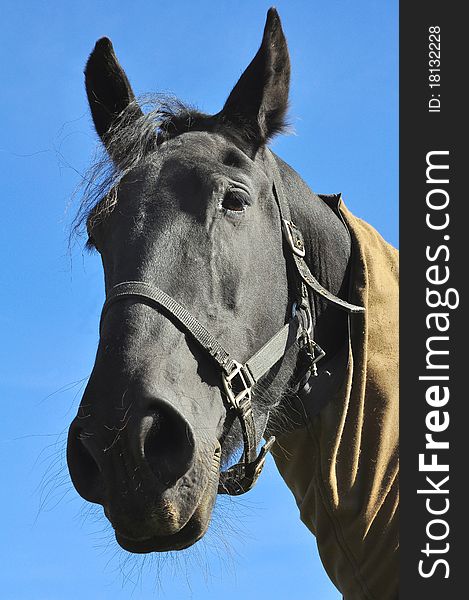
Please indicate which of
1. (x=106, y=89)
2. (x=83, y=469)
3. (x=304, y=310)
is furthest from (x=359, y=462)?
(x=106, y=89)

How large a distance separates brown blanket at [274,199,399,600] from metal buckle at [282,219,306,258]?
1.40ft

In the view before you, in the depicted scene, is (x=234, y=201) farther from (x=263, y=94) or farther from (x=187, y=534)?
(x=187, y=534)

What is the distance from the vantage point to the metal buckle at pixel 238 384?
378 centimetres

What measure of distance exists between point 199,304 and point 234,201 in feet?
2.04

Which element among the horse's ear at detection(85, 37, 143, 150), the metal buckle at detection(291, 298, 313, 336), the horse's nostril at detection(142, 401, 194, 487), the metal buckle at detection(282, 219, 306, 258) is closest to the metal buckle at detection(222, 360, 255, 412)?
the horse's nostril at detection(142, 401, 194, 487)

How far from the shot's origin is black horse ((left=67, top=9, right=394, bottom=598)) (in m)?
3.29

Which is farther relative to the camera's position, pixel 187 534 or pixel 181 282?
pixel 181 282

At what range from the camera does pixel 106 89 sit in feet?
16.2

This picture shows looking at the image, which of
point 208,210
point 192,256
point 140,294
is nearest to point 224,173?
point 208,210

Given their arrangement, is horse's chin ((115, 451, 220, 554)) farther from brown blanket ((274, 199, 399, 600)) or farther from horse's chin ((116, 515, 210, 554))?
brown blanket ((274, 199, 399, 600))

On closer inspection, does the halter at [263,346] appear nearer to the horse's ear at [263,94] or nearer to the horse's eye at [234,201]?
the horse's ear at [263,94]

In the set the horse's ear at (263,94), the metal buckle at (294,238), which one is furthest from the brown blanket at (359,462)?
the horse's ear at (263,94)

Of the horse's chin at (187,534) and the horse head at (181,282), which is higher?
the horse head at (181,282)

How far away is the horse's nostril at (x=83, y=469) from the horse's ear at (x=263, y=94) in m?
1.96
